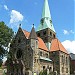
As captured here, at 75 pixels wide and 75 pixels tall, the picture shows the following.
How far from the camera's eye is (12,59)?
2206 inches

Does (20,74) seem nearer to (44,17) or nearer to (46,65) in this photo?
(46,65)

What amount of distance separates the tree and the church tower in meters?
19.2

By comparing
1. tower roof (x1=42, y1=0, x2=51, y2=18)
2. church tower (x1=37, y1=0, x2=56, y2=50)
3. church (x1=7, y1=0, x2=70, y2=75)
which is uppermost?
tower roof (x1=42, y1=0, x2=51, y2=18)

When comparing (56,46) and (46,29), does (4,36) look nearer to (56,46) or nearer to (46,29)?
(56,46)

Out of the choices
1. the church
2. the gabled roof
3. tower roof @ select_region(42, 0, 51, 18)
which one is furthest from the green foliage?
tower roof @ select_region(42, 0, 51, 18)

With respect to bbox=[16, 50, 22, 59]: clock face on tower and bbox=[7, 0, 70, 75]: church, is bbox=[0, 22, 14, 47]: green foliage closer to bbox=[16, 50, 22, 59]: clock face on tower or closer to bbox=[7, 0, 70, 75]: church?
bbox=[7, 0, 70, 75]: church

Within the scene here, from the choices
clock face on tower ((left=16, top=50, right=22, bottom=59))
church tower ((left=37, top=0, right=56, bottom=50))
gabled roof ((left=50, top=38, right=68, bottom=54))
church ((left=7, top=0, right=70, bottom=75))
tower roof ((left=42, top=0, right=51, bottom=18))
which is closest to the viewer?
church ((left=7, top=0, right=70, bottom=75))

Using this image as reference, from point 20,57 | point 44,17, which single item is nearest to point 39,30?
point 44,17

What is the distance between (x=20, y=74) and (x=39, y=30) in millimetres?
22581

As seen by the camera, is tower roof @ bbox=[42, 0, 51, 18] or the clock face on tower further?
tower roof @ bbox=[42, 0, 51, 18]

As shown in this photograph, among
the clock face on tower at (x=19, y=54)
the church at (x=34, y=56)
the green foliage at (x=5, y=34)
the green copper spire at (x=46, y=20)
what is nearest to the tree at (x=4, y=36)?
the green foliage at (x=5, y=34)

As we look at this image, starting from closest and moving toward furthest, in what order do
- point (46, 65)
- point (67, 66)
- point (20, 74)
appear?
1. point (20, 74)
2. point (46, 65)
3. point (67, 66)

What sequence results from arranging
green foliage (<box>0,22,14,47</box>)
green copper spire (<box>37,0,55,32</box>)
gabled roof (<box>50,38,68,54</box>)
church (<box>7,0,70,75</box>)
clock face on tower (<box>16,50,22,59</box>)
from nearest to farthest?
green foliage (<box>0,22,14,47</box>), church (<box>7,0,70,75</box>), clock face on tower (<box>16,50,22,59</box>), gabled roof (<box>50,38,68,54</box>), green copper spire (<box>37,0,55,32</box>)

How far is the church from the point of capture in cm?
5297
